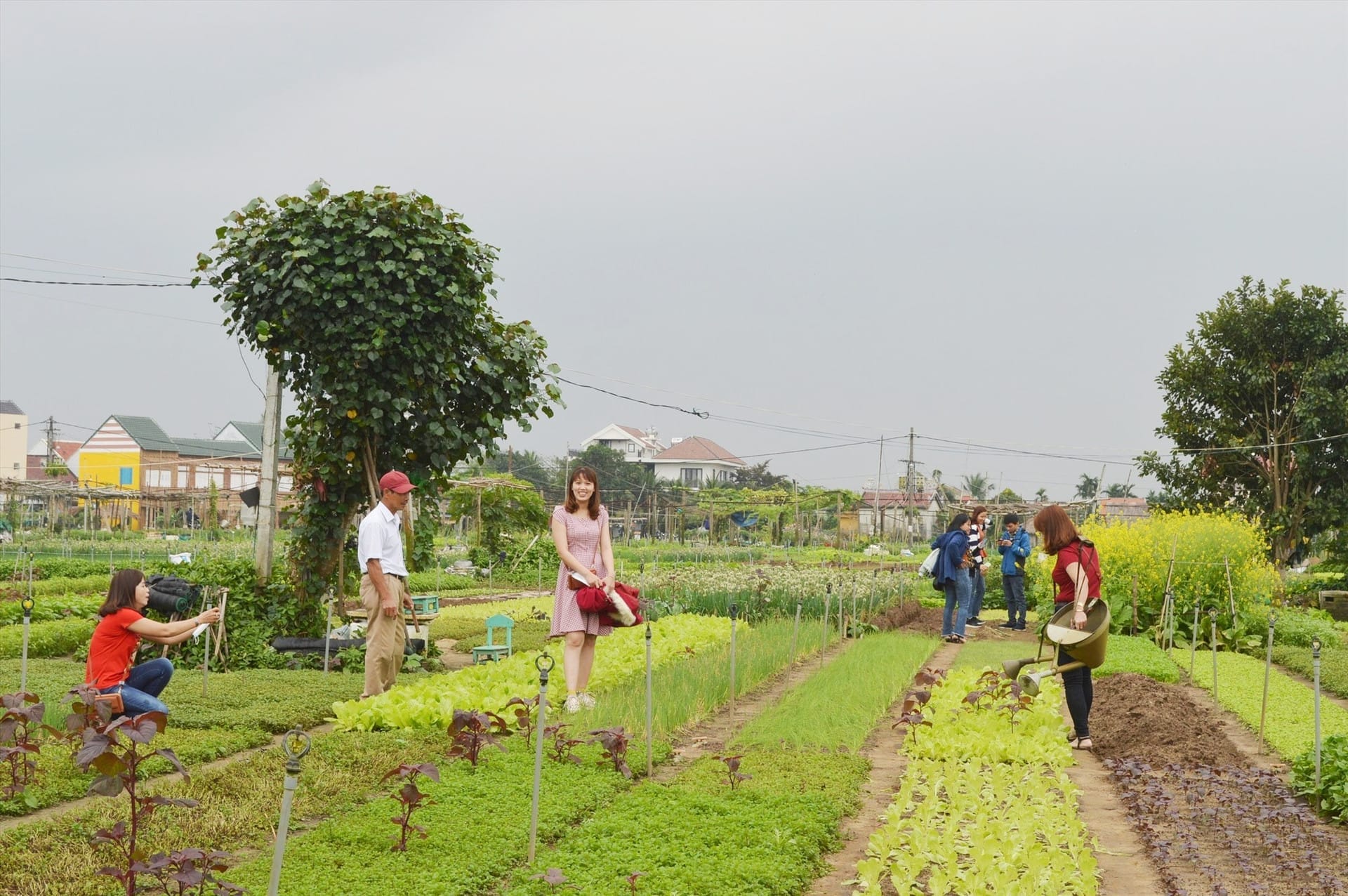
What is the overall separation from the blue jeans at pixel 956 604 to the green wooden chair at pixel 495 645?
209 inches

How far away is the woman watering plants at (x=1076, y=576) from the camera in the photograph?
7.62 m

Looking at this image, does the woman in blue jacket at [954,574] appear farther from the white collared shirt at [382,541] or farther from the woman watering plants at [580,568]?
the white collared shirt at [382,541]

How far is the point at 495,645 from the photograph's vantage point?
36.0ft

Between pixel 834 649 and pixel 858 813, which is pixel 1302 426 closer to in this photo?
pixel 834 649

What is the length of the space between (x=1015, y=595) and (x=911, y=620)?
1457 millimetres

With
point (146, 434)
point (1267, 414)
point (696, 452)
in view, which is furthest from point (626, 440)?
point (1267, 414)

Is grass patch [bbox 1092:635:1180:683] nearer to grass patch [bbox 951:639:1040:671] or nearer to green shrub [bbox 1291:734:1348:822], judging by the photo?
grass patch [bbox 951:639:1040:671]

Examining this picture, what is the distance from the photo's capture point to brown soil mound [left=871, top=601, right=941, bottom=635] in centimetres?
1513

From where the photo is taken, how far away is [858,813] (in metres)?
5.79

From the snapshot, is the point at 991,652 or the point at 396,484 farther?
the point at 991,652

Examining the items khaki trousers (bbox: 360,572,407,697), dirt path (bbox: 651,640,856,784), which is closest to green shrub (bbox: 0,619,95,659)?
khaki trousers (bbox: 360,572,407,697)

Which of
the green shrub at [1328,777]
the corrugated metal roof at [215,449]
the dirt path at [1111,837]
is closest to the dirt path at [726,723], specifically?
the dirt path at [1111,837]

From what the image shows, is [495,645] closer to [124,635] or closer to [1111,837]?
[124,635]

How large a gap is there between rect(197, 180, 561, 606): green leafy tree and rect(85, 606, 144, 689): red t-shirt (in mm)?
4302
